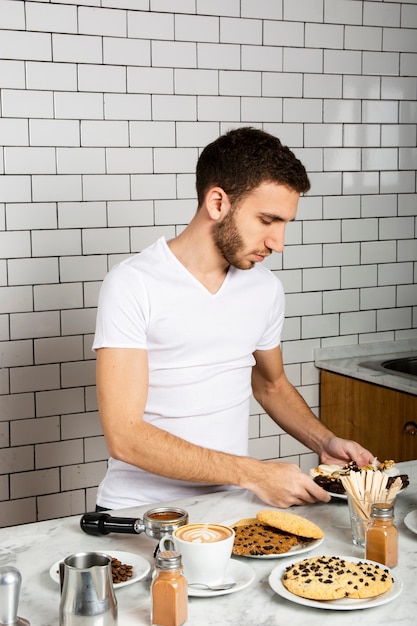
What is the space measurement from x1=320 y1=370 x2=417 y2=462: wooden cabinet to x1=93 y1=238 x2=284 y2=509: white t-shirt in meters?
1.09

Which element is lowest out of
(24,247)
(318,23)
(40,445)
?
(40,445)

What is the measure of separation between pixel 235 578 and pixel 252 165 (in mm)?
1113

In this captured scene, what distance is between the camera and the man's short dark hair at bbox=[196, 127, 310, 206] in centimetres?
222

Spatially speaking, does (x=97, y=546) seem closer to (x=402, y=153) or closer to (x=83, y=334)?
(x=83, y=334)

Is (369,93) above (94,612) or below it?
above

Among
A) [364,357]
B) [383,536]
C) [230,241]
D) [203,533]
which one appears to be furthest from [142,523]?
[364,357]

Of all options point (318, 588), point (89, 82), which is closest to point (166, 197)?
point (89, 82)

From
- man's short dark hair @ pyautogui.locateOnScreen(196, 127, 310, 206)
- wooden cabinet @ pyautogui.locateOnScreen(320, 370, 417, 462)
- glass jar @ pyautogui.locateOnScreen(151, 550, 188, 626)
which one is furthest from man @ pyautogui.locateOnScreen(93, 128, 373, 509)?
wooden cabinet @ pyautogui.locateOnScreen(320, 370, 417, 462)

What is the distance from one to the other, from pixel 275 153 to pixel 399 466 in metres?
0.90

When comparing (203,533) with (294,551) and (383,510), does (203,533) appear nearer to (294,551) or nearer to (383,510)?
(294,551)

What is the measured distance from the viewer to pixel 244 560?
5.40ft

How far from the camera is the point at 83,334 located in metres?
3.32

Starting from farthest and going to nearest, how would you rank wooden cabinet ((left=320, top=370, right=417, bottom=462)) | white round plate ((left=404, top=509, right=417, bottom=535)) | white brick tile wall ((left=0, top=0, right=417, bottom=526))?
wooden cabinet ((left=320, top=370, right=417, bottom=462)) → white brick tile wall ((left=0, top=0, right=417, bottom=526)) → white round plate ((left=404, top=509, right=417, bottom=535))

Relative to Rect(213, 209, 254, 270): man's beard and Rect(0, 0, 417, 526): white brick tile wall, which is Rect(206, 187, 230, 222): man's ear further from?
Rect(0, 0, 417, 526): white brick tile wall
